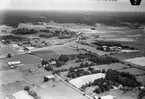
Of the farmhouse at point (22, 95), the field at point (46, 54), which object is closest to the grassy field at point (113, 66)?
the field at point (46, 54)

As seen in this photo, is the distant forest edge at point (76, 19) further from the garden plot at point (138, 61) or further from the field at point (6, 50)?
the garden plot at point (138, 61)

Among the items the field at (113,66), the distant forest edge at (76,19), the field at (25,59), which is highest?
the distant forest edge at (76,19)

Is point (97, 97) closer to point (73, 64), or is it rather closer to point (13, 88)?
point (13, 88)

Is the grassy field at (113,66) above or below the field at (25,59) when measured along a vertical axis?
above

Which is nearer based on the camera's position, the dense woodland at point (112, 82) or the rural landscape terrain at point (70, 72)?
the rural landscape terrain at point (70, 72)

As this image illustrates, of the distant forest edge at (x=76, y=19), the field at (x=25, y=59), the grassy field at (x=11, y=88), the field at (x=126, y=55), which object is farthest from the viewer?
the distant forest edge at (x=76, y=19)

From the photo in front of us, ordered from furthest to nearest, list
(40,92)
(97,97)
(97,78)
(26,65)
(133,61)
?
(133,61) → (26,65) → (97,78) → (40,92) → (97,97)

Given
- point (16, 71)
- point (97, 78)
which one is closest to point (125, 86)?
point (97, 78)

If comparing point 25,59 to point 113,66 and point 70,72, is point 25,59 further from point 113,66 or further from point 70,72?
point 113,66

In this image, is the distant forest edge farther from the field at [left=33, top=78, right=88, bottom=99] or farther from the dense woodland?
the field at [left=33, top=78, right=88, bottom=99]
